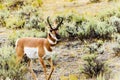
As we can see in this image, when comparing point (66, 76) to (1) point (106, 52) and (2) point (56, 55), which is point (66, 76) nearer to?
(2) point (56, 55)

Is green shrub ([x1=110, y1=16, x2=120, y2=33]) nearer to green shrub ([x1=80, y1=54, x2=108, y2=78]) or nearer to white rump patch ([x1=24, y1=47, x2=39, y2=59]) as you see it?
green shrub ([x1=80, y1=54, x2=108, y2=78])

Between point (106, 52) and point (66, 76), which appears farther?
point (106, 52)

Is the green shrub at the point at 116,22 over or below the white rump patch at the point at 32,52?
below

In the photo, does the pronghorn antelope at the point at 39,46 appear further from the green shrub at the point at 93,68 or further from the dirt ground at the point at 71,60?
the green shrub at the point at 93,68

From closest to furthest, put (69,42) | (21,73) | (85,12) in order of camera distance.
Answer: (21,73), (69,42), (85,12)

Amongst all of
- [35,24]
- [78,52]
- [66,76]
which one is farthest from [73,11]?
[66,76]

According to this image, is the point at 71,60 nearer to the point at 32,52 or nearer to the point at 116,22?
the point at 32,52

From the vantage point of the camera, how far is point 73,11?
51.8ft

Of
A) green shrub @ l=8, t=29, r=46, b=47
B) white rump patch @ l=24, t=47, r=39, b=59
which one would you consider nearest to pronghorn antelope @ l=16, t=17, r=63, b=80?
white rump patch @ l=24, t=47, r=39, b=59

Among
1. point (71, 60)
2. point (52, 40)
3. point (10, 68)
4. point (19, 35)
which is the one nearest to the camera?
point (52, 40)

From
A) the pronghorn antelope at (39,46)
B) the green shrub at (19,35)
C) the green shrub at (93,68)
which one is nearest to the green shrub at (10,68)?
the pronghorn antelope at (39,46)

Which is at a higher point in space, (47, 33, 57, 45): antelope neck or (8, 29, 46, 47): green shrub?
(47, 33, 57, 45): antelope neck

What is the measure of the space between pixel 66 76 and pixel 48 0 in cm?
996

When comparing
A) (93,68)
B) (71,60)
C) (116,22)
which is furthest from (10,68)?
(116,22)
